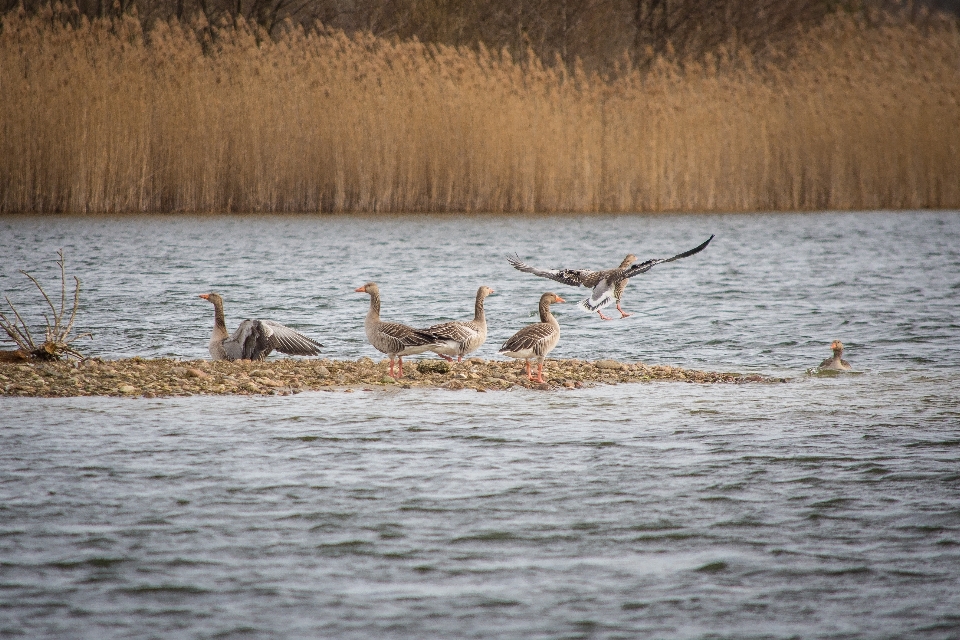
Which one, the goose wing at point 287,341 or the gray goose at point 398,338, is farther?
the goose wing at point 287,341

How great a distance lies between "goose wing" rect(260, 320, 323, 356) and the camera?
9703 mm

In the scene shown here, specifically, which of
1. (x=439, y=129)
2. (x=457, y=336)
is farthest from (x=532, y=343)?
(x=439, y=129)

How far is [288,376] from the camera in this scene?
368 inches

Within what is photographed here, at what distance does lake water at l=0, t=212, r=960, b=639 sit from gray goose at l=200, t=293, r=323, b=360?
76 centimetres

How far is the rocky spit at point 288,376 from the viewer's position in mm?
8727

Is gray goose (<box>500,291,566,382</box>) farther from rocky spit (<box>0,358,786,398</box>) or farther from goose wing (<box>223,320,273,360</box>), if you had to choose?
goose wing (<box>223,320,273,360</box>)

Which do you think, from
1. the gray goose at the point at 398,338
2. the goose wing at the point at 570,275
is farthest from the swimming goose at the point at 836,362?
the gray goose at the point at 398,338

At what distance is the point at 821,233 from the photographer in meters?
23.3

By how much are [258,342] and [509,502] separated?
467 cm

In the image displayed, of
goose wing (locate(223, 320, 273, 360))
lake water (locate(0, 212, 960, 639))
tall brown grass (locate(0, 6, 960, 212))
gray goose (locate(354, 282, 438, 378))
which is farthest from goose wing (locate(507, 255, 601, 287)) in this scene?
tall brown grass (locate(0, 6, 960, 212))

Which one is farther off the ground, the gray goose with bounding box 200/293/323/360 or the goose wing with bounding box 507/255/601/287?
the goose wing with bounding box 507/255/601/287

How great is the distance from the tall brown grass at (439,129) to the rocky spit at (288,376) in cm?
1279

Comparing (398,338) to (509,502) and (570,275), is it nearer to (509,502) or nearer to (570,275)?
(570,275)

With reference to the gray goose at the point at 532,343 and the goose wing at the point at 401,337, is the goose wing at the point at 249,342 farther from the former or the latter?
the gray goose at the point at 532,343
